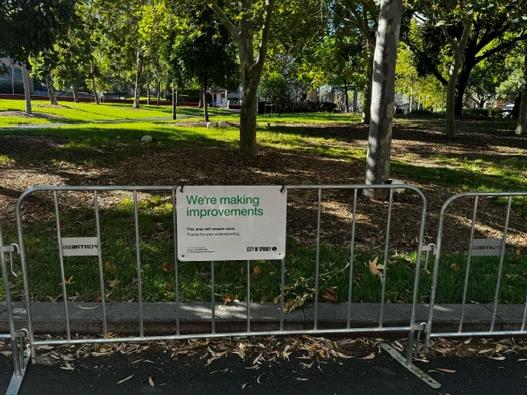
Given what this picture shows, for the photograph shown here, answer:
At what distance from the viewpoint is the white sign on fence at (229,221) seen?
12.1 ft

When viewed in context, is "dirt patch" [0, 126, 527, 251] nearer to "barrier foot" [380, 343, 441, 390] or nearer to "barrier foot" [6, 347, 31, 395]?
"barrier foot" [380, 343, 441, 390]

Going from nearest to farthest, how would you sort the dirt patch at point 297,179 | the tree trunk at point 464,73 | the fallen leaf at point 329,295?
the fallen leaf at point 329,295
the dirt patch at point 297,179
the tree trunk at point 464,73

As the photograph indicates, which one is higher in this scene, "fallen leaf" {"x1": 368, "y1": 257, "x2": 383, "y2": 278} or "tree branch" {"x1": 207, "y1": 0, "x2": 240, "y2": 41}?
"tree branch" {"x1": 207, "y1": 0, "x2": 240, "y2": 41}

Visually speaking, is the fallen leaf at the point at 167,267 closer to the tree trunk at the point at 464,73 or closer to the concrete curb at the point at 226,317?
the concrete curb at the point at 226,317

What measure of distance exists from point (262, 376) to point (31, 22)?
583cm

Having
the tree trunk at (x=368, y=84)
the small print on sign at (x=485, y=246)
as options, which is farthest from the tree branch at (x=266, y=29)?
the tree trunk at (x=368, y=84)

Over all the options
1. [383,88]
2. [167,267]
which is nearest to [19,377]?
[167,267]

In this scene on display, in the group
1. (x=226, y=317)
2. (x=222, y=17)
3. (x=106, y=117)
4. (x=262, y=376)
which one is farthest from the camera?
(x=106, y=117)

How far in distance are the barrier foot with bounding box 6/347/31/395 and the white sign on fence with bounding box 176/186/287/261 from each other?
1.34m

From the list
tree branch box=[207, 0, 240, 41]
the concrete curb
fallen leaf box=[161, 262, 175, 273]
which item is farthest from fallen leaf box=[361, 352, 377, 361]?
tree branch box=[207, 0, 240, 41]

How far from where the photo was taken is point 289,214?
278 inches

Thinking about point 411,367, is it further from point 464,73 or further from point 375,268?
point 464,73

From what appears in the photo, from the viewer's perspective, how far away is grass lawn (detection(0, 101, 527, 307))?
15.9ft

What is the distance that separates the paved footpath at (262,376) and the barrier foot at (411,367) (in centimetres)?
4
